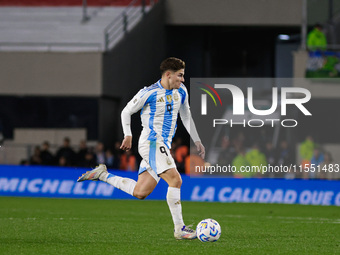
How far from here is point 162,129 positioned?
933cm

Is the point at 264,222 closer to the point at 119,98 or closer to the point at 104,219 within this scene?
the point at 104,219

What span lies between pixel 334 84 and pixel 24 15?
11288mm

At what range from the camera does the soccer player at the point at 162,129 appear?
9.06m

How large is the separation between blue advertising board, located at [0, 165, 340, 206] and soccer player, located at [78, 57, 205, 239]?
8.72 meters

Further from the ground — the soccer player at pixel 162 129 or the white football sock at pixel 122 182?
the soccer player at pixel 162 129

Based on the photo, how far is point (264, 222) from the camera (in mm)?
12375

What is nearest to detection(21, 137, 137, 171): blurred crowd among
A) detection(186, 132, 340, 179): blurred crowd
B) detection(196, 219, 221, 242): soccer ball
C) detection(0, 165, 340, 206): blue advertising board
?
detection(0, 165, 340, 206): blue advertising board

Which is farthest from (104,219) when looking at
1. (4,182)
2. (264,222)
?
(4,182)

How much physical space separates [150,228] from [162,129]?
2087 millimetres

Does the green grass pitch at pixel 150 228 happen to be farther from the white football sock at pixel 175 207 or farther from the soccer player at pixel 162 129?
the soccer player at pixel 162 129

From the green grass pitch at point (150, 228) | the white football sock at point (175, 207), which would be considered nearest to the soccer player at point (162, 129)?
the white football sock at point (175, 207)

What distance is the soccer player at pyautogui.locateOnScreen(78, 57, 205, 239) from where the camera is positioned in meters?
9.06

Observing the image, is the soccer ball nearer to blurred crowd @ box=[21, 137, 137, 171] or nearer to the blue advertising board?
the blue advertising board

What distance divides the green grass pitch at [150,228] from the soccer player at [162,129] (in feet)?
1.63
